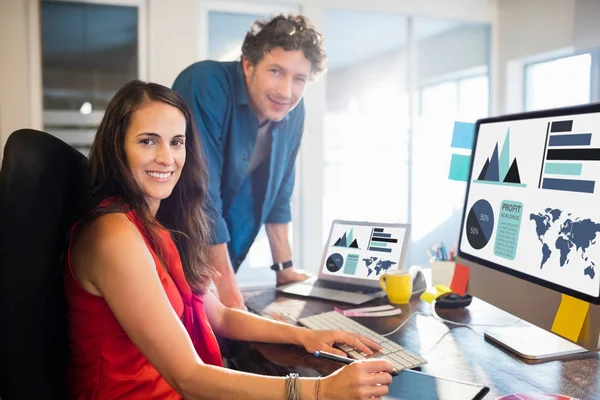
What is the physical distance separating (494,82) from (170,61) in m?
2.72

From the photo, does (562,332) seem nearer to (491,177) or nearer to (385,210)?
(491,177)

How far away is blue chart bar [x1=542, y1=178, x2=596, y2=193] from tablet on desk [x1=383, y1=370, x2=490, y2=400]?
0.39 meters

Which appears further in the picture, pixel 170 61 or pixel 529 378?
pixel 170 61

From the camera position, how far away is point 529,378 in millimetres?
923

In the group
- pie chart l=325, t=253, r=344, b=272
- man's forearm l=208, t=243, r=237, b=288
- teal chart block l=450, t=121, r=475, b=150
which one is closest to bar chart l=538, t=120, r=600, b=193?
teal chart block l=450, t=121, r=475, b=150

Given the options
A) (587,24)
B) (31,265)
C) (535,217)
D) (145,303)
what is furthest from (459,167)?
(587,24)

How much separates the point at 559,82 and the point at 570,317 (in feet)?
12.1

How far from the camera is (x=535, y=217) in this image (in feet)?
3.38

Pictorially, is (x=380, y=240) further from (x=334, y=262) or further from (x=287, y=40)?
(x=287, y=40)

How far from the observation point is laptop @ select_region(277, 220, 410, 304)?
61.4 inches

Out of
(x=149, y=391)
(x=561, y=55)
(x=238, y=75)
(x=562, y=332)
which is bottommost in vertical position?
(x=149, y=391)

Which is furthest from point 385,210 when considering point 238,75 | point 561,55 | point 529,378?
point 529,378

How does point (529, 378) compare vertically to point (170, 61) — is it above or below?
below

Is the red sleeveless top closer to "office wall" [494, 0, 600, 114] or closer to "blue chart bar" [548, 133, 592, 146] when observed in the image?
"blue chart bar" [548, 133, 592, 146]
